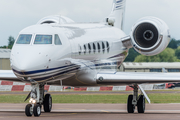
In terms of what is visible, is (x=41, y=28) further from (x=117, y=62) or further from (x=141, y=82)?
(x=117, y=62)

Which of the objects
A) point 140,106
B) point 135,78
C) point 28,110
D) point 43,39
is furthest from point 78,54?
point 140,106

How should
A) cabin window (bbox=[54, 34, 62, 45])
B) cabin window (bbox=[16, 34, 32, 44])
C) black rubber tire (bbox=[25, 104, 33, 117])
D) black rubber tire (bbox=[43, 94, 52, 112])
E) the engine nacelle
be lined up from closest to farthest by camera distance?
black rubber tire (bbox=[25, 104, 33, 117])
cabin window (bbox=[16, 34, 32, 44])
cabin window (bbox=[54, 34, 62, 45])
black rubber tire (bbox=[43, 94, 52, 112])
the engine nacelle

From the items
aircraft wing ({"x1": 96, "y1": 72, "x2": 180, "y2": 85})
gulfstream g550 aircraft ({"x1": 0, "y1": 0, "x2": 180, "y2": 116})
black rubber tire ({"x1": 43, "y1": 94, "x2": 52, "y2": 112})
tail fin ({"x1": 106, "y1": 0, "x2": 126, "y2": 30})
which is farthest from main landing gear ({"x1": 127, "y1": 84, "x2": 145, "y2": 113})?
tail fin ({"x1": 106, "y1": 0, "x2": 126, "y2": 30})

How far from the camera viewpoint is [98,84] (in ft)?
66.8

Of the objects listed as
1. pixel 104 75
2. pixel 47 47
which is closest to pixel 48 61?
pixel 47 47

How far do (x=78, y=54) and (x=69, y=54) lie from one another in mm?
1222

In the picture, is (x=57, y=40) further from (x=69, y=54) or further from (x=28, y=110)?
(x=28, y=110)

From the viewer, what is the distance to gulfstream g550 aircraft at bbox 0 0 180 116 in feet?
52.8

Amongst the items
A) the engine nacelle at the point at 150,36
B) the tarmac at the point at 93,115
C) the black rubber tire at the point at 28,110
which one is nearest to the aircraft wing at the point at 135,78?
the tarmac at the point at 93,115

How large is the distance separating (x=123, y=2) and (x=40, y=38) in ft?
44.3

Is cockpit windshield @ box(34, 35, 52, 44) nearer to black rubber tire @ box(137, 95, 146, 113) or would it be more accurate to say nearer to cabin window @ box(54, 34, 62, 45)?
cabin window @ box(54, 34, 62, 45)

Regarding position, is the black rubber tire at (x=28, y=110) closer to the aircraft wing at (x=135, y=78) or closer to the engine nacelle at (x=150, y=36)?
the aircraft wing at (x=135, y=78)

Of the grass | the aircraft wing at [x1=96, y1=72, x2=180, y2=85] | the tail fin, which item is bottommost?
the grass

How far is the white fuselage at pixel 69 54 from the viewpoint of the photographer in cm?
1581
